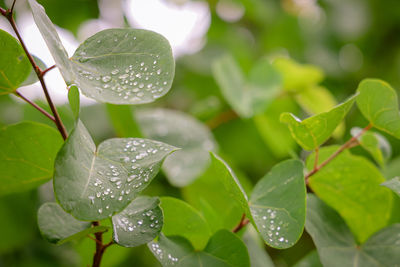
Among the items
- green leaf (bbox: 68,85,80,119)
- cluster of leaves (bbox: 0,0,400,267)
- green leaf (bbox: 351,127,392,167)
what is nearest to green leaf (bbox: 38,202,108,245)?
cluster of leaves (bbox: 0,0,400,267)

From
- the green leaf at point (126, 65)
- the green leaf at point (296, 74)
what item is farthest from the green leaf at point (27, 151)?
the green leaf at point (296, 74)

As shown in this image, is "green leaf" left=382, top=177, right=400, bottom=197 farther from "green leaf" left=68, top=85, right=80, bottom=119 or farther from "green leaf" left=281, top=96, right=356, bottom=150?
"green leaf" left=68, top=85, right=80, bottom=119

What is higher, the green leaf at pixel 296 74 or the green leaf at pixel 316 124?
the green leaf at pixel 316 124

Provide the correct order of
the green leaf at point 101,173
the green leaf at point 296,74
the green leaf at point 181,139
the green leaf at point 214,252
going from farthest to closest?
the green leaf at point 296,74
the green leaf at point 181,139
the green leaf at point 214,252
the green leaf at point 101,173

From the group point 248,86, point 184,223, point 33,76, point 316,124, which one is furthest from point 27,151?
point 248,86

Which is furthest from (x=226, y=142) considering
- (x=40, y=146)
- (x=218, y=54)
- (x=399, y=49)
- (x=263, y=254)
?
(x=399, y=49)

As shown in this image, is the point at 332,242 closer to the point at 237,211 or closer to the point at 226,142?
the point at 237,211

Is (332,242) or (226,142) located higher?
(332,242)

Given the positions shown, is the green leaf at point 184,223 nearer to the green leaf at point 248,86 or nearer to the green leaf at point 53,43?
the green leaf at point 53,43
